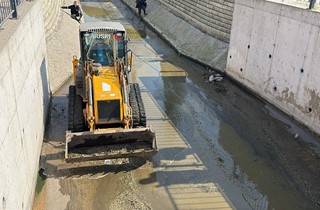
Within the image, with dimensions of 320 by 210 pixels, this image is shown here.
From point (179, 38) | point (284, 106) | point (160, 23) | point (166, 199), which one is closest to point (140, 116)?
point (166, 199)

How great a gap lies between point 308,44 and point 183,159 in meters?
5.11

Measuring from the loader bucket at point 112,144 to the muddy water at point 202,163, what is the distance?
0.55m

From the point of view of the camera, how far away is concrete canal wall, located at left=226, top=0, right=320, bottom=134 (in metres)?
10.0

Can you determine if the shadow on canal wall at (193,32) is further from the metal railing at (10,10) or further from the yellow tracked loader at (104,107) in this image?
the metal railing at (10,10)

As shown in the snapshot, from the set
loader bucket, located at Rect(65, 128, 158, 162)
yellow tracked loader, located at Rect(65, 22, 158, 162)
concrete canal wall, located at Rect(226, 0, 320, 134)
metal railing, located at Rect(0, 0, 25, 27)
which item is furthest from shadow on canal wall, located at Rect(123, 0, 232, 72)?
metal railing, located at Rect(0, 0, 25, 27)

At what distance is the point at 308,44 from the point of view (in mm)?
10117

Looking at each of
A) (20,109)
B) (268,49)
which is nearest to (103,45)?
(20,109)

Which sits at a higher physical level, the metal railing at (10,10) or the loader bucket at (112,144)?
the metal railing at (10,10)

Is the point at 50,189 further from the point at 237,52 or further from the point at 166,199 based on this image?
the point at 237,52

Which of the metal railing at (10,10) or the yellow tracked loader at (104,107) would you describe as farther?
the yellow tracked loader at (104,107)

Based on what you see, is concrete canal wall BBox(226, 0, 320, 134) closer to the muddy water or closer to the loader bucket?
the muddy water

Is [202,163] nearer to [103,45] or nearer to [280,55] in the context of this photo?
[103,45]

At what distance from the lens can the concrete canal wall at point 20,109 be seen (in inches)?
196

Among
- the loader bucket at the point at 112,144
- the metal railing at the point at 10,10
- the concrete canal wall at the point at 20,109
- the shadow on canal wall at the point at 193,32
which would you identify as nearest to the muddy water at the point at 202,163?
the loader bucket at the point at 112,144
